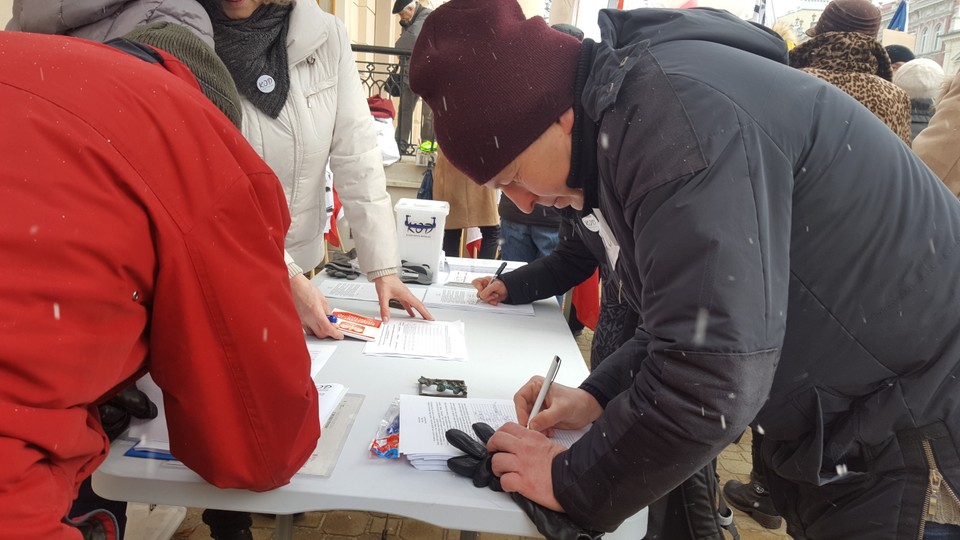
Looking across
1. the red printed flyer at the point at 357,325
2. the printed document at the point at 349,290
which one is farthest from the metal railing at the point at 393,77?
the red printed flyer at the point at 357,325

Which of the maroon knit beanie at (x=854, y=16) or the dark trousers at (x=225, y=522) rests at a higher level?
the maroon knit beanie at (x=854, y=16)

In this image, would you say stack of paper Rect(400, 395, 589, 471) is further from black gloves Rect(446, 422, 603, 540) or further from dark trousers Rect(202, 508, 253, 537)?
dark trousers Rect(202, 508, 253, 537)

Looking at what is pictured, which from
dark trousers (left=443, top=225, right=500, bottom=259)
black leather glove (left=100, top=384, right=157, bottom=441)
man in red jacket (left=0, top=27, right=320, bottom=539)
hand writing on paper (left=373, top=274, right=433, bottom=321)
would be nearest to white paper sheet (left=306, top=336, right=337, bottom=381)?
hand writing on paper (left=373, top=274, right=433, bottom=321)

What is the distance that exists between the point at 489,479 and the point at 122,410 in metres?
0.72

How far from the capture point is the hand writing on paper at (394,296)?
201 centimetres

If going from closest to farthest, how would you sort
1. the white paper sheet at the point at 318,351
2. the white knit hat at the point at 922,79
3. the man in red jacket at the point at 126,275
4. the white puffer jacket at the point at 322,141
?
the man in red jacket at the point at 126,275 < the white paper sheet at the point at 318,351 < the white puffer jacket at the point at 322,141 < the white knit hat at the point at 922,79

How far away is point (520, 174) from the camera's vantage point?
3.70 feet

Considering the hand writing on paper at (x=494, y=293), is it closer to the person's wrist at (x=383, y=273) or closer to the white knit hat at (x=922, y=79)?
the person's wrist at (x=383, y=273)

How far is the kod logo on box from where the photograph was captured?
A: 257 cm

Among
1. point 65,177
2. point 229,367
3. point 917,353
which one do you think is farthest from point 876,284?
point 65,177

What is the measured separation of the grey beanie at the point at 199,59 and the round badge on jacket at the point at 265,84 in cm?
76

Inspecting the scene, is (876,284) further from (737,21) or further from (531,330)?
(531,330)

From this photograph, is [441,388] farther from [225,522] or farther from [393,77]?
[393,77]

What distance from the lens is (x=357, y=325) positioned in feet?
6.27
